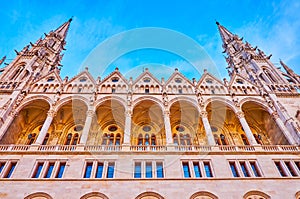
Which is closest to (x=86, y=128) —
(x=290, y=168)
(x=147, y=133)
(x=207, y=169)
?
(x=147, y=133)

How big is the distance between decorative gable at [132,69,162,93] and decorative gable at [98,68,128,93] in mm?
1246

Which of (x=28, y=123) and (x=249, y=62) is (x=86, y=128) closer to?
(x=28, y=123)

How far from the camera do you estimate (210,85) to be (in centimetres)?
2712

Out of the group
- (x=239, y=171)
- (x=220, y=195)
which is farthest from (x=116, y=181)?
(x=239, y=171)

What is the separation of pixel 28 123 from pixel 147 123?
42.7ft

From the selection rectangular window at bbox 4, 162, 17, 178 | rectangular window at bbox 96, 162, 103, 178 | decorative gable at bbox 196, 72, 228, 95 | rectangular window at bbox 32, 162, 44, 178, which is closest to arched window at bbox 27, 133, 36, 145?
rectangular window at bbox 4, 162, 17, 178

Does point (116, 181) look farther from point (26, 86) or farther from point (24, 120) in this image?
point (26, 86)

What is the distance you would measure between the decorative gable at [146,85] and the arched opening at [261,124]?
9889mm

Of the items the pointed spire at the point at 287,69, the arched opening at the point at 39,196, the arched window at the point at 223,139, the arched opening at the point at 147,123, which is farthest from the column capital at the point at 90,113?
the pointed spire at the point at 287,69

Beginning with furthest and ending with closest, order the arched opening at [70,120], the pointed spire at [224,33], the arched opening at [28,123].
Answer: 1. the pointed spire at [224,33]
2. the arched opening at [70,120]
3. the arched opening at [28,123]

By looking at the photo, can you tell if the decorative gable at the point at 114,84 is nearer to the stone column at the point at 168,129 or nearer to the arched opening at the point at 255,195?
the stone column at the point at 168,129

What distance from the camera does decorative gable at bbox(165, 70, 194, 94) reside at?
2622cm

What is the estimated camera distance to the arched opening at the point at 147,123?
24.5 meters

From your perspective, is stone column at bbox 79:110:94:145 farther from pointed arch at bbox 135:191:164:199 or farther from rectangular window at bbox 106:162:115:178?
pointed arch at bbox 135:191:164:199
